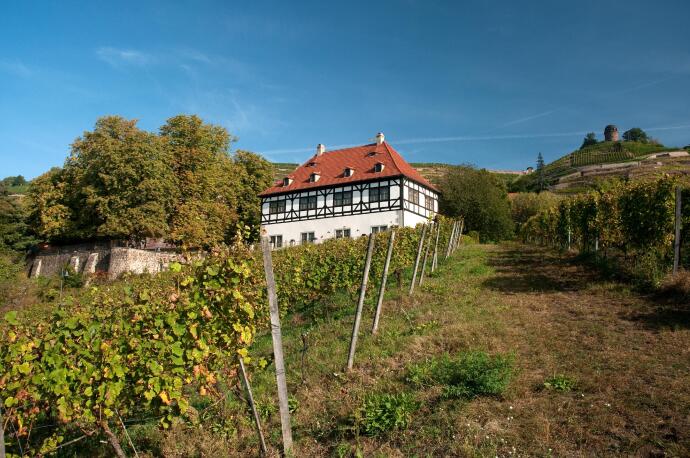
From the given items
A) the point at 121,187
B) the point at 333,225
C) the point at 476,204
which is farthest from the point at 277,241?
the point at 476,204

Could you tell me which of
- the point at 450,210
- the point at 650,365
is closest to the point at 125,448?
the point at 650,365

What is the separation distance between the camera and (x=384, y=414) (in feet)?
17.7

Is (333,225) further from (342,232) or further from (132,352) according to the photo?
(132,352)

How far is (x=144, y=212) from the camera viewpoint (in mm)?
31531

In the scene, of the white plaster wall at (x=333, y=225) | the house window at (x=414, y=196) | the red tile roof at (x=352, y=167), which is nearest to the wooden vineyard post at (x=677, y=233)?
the white plaster wall at (x=333, y=225)

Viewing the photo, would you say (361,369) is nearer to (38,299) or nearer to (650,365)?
(650,365)

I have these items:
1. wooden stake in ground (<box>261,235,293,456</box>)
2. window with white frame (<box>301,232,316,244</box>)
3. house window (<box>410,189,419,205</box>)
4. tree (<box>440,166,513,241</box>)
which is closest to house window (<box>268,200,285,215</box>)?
window with white frame (<box>301,232,316,244</box>)

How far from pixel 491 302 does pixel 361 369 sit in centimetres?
464

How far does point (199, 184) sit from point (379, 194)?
13.7 meters

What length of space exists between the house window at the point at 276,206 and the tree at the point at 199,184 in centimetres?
317

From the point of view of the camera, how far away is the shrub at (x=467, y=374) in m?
5.76

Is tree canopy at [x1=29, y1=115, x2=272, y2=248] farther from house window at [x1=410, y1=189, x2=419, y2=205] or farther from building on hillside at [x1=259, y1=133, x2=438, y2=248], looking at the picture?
house window at [x1=410, y1=189, x2=419, y2=205]

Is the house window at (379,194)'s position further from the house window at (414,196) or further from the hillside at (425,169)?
the hillside at (425,169)

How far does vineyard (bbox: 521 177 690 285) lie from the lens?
38.9ft
